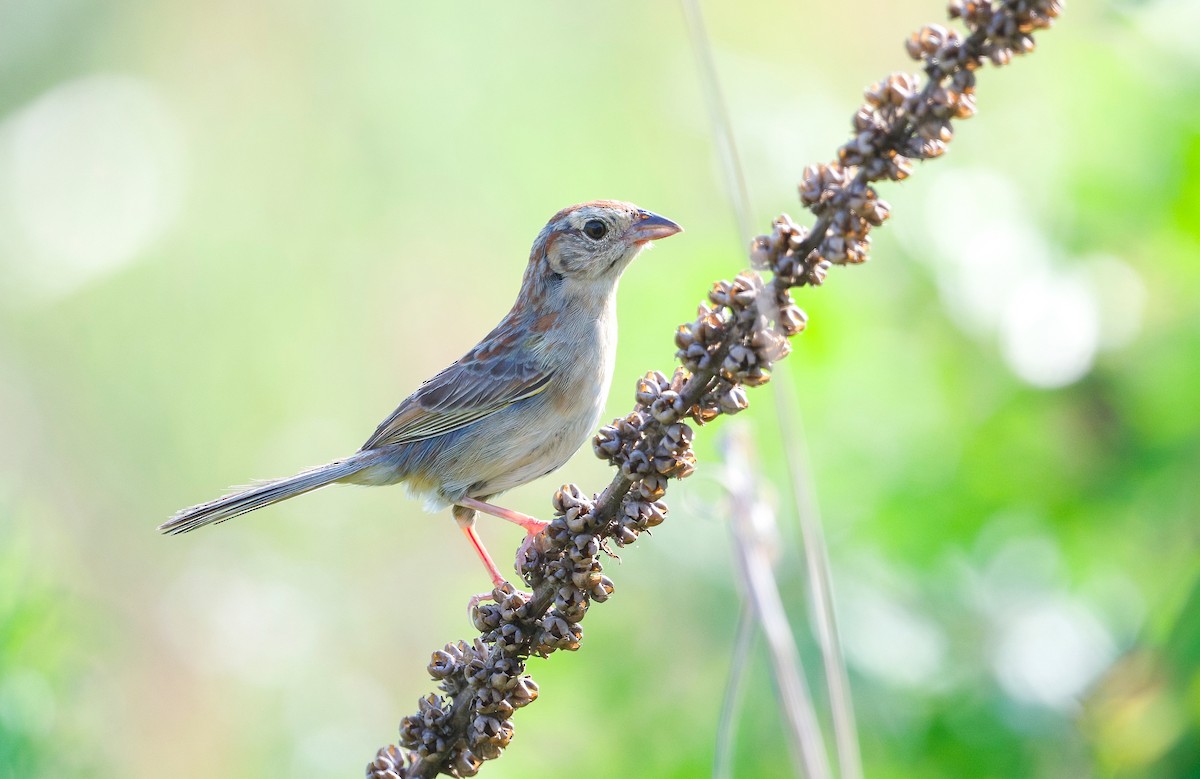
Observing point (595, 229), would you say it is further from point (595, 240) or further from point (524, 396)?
point (524, 396)

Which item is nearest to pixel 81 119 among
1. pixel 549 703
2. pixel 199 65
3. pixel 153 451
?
pixel 199 65

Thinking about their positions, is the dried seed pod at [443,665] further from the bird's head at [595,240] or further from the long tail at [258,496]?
the bird's head at [595,240]

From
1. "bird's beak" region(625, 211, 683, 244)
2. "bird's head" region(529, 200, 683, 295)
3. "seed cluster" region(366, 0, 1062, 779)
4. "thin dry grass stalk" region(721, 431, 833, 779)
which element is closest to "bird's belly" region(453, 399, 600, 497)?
"bird's head" region(529, 200, 683, 295)

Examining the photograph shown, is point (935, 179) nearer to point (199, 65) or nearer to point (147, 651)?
point (147, 651)

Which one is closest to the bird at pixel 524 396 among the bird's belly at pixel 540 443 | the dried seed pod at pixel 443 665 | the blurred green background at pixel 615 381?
the bird's belly at pixel 540 443

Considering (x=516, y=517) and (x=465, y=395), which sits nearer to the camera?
(x=516, y=517)

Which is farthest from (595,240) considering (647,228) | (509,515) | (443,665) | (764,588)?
(764,588)

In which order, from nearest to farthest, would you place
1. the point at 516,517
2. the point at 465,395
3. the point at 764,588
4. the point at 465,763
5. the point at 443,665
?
1. the point at 764,588
2. the point at 465,763
3. the point at 443,665
4. the point at 516,517
5. the point at 465,395
